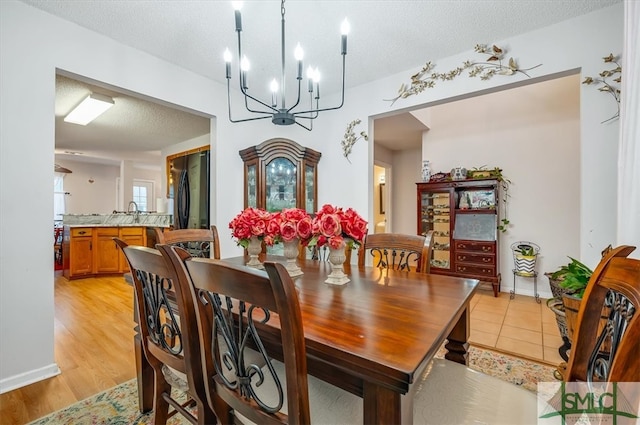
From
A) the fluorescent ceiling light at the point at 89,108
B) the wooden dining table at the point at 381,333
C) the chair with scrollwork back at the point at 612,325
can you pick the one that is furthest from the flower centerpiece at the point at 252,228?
the fluorescent ceiling light at the point at 89,108

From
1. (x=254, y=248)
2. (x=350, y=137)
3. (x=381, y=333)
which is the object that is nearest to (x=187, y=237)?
(x=254, y=248)

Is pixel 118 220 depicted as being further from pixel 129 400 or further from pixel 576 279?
pixel 576 279

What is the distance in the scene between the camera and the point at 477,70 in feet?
7.81

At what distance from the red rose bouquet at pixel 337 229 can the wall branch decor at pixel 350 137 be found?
6.21 ft

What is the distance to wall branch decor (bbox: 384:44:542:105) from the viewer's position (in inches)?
89.4

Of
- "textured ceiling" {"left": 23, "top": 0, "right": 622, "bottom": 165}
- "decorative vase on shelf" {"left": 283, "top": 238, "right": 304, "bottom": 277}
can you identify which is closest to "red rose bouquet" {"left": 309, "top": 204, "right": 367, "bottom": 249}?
"decorative vase on shelf" {"left": 283, "top": 238, "right": 304, "bottom": 277}

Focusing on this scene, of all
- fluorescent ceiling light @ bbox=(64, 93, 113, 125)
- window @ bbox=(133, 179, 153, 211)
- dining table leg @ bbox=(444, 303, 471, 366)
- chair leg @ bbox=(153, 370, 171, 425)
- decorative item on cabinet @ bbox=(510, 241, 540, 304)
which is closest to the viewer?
chair leg @ bbox=(153, 370, 171, 425)

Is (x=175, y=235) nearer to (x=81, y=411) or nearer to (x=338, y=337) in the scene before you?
(x=81, y=411)

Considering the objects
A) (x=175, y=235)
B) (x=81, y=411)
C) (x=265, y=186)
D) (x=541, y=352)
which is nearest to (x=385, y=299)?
(x=175, y=235)

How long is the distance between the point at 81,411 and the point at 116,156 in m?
6.85

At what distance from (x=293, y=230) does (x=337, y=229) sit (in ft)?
0.72

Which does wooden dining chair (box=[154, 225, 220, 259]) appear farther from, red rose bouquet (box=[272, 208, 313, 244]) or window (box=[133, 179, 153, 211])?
window (box=[133, 179, 153, 211])

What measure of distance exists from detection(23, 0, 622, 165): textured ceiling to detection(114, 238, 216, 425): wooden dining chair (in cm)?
171

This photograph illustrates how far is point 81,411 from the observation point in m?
1.57
